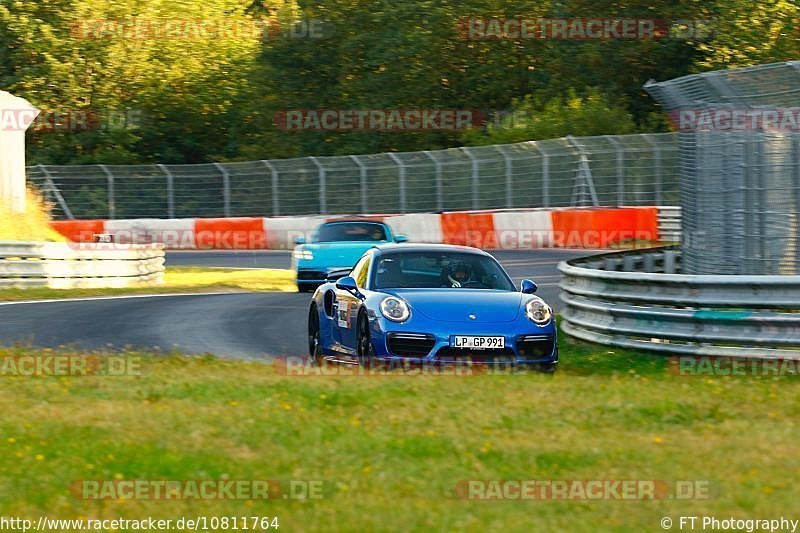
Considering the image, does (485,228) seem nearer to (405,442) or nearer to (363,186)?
(363,186)

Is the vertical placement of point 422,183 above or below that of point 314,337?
above

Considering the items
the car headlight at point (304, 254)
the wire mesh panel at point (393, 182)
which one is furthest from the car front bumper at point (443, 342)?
the wire mesh panel at point (393, 182)

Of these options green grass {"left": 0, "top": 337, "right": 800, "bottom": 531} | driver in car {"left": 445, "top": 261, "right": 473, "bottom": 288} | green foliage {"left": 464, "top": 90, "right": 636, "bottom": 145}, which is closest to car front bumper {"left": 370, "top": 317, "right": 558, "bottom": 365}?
green grass {"left": 0, "top": 337, "right": 800, "bottom": 531}

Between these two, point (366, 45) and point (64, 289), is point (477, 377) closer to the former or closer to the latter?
point (64, 289)

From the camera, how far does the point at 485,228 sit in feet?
112

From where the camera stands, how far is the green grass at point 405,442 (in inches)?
249

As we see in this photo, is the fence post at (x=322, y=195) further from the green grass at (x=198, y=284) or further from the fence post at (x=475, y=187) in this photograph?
the green grass at (x=198, y=284)

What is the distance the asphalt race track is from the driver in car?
7.41 ft

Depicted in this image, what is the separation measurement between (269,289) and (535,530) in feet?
65.9

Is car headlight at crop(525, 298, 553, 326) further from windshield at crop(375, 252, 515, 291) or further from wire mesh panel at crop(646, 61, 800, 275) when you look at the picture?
wire mesh panel at crop(646, 61, 800, 275)

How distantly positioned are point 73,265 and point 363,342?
44.1 ft

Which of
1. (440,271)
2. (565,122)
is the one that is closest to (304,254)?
(440,271)

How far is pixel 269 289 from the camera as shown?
25.8 m

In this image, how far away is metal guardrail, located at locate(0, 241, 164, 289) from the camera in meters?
22.8
